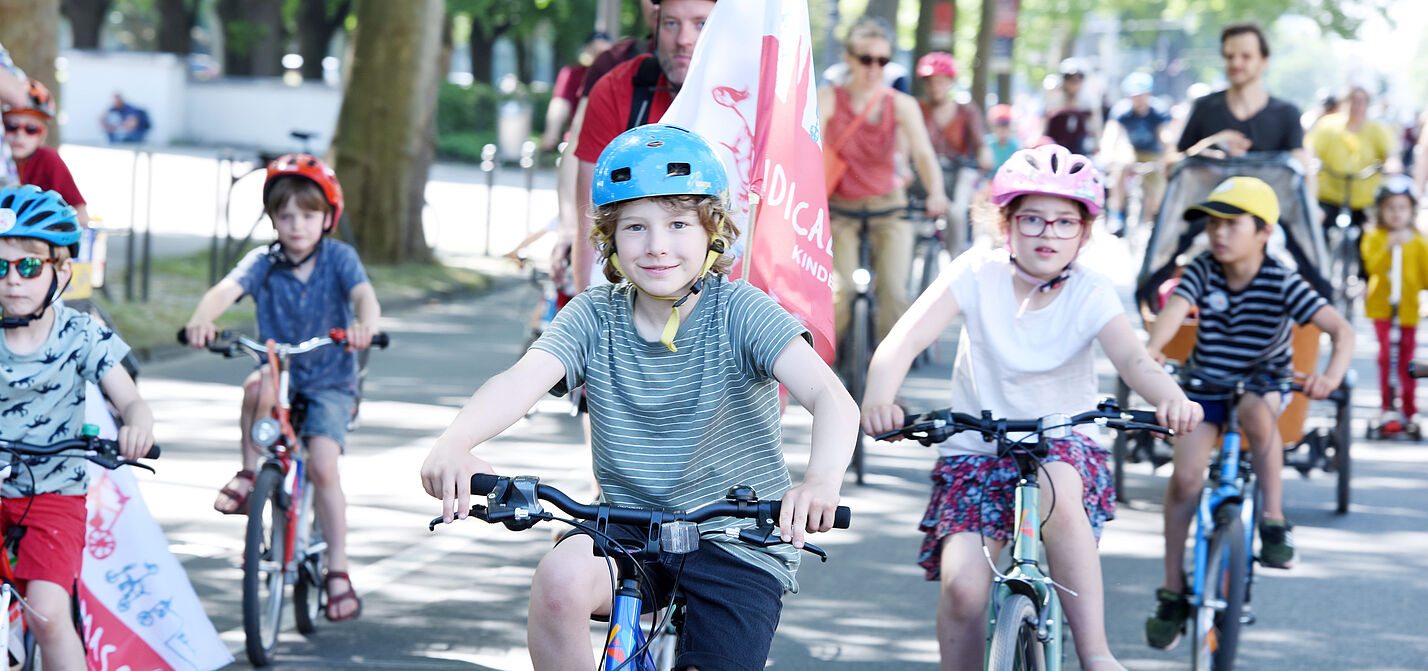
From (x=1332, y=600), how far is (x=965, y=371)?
3012 mm

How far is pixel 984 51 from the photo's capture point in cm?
2959

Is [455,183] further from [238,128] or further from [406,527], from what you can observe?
[406,527]

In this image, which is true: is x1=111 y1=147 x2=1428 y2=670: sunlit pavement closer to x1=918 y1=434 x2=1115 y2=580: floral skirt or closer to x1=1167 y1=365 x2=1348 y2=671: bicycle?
x1=1167 y1=365 x2=1348 y2=671: bicycle

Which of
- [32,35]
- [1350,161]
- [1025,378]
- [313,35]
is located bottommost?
[1025,378]

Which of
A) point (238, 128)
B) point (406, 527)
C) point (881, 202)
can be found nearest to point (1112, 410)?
point (406, 527)

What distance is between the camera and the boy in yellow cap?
625cm

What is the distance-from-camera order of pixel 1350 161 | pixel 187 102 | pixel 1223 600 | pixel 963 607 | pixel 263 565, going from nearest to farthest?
1. pixel 963 607
2. pixel 1223 600
3. pixel 263 565
4. pixel 1350 161
5. pixel 187 102

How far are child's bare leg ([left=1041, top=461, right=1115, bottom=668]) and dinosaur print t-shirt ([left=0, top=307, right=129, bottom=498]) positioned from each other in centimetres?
257

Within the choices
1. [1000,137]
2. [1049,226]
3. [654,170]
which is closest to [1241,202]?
[1049,226]

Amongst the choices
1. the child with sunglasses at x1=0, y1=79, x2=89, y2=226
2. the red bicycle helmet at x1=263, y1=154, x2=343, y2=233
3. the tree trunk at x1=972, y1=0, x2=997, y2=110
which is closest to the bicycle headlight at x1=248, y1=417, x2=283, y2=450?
the red bicycle helmet at x1=263, y1=154, x2=343, y2=233

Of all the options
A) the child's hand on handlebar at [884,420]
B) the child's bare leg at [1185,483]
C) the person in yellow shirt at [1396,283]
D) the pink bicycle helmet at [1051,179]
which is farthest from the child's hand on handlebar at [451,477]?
the person in yellow shirt at [1396,283]

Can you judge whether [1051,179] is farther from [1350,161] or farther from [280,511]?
[1350,161]

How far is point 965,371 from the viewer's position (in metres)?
5.16

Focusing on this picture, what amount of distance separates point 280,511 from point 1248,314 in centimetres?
349
